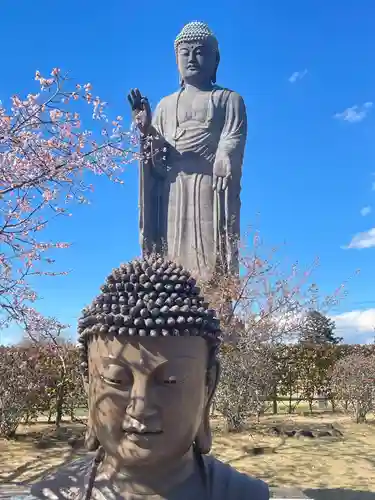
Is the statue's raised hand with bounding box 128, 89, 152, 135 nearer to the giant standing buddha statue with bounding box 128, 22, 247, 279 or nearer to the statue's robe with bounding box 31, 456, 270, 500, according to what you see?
the giant standing buddha statue with bounding box 128, 22, 247, 279

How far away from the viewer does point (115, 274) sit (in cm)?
177

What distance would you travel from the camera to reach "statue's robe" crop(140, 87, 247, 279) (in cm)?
1183

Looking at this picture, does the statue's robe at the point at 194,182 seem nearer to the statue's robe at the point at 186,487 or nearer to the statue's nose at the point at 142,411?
the statue's robe at the point at 186,487

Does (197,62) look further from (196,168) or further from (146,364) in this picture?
(146,364)

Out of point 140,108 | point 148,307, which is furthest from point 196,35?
point 148,307

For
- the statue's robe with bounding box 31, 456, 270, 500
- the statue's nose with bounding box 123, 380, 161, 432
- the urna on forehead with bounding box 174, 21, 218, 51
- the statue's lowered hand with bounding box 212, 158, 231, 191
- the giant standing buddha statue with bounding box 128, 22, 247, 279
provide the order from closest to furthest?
the statue's nose with bounding box 123, 380, 161, 432 < the statue's robe with bounding box 31, 456, 270, 500 < the statue's lowered hand with bounding box 212, 158, 231, 191 < the giant standing buddha statue with bounding box 128, 22, 247, 279 < the urna on forehead with bounding box 174, 21, 218, 51

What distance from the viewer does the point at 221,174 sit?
11672 mm

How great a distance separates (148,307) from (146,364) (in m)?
0.18

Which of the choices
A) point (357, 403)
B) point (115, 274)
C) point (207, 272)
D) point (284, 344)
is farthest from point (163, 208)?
point (115, 274)

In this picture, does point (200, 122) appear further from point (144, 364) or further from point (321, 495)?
point (144, 364)

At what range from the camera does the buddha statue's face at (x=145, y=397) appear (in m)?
1.58

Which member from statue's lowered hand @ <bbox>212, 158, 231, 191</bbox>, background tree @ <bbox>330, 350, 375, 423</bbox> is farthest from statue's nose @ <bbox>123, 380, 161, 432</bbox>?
statue's lowered hand @ <bbox>212, 158, 231, 191</bbox>

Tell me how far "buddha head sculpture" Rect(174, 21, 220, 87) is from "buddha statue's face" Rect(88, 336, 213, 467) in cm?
1191

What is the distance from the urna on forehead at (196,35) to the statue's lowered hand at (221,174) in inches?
120
